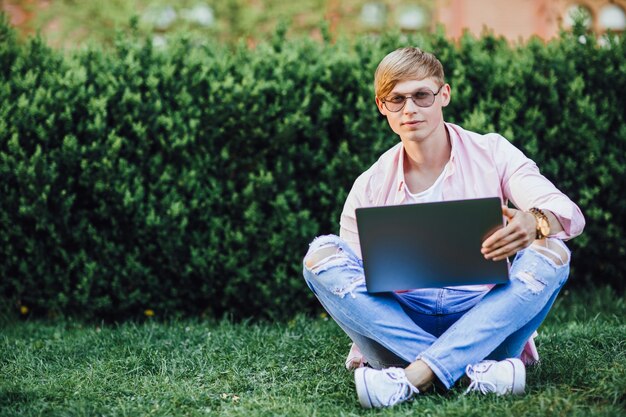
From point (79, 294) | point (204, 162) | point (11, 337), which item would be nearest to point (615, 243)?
point (204, 162)

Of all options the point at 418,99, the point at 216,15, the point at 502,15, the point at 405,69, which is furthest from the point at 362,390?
the point at 502,15

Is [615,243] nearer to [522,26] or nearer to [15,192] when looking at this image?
[15,192]

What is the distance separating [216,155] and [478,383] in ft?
9.32

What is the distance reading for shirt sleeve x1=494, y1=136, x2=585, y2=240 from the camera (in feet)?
9.46

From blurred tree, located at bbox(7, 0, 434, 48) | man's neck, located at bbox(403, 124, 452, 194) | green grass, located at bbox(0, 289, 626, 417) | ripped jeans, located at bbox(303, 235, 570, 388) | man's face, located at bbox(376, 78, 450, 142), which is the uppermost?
blurred tree, located at bbox(7, 0, 434, 48)

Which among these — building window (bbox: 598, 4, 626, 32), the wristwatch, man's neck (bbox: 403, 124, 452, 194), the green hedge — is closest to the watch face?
the wristwatch

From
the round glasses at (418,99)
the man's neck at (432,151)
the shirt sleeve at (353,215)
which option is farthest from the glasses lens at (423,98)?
the shirt sleeve at (353,215)

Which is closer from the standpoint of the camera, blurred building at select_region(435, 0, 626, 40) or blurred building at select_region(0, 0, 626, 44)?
blurred building at select_region(0, 0, 626, 44)

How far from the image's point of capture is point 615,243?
5.21 meters

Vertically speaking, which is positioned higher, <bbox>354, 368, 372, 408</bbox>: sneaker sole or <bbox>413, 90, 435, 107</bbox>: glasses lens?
<bbox>413, 90, 435, 107</bbox>: glasses lens

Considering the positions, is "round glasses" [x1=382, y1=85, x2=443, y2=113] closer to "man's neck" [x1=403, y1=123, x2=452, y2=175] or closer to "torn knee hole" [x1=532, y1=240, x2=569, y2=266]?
"man's neck" [x1=403, y1=123, x2=452, y2=175]

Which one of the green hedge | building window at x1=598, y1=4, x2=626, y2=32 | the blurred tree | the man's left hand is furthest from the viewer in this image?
building window at x1=598, y1=4, x2=626, y2=32

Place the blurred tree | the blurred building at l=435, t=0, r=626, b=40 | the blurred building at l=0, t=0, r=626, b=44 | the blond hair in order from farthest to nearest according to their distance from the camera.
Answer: the blurred building at l=435, t=0, r=626, b=40, the blurred building at l=0, t=0, r=626, b=44, the blurred tree, the blond hair

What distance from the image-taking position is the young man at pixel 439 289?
2836 mm
